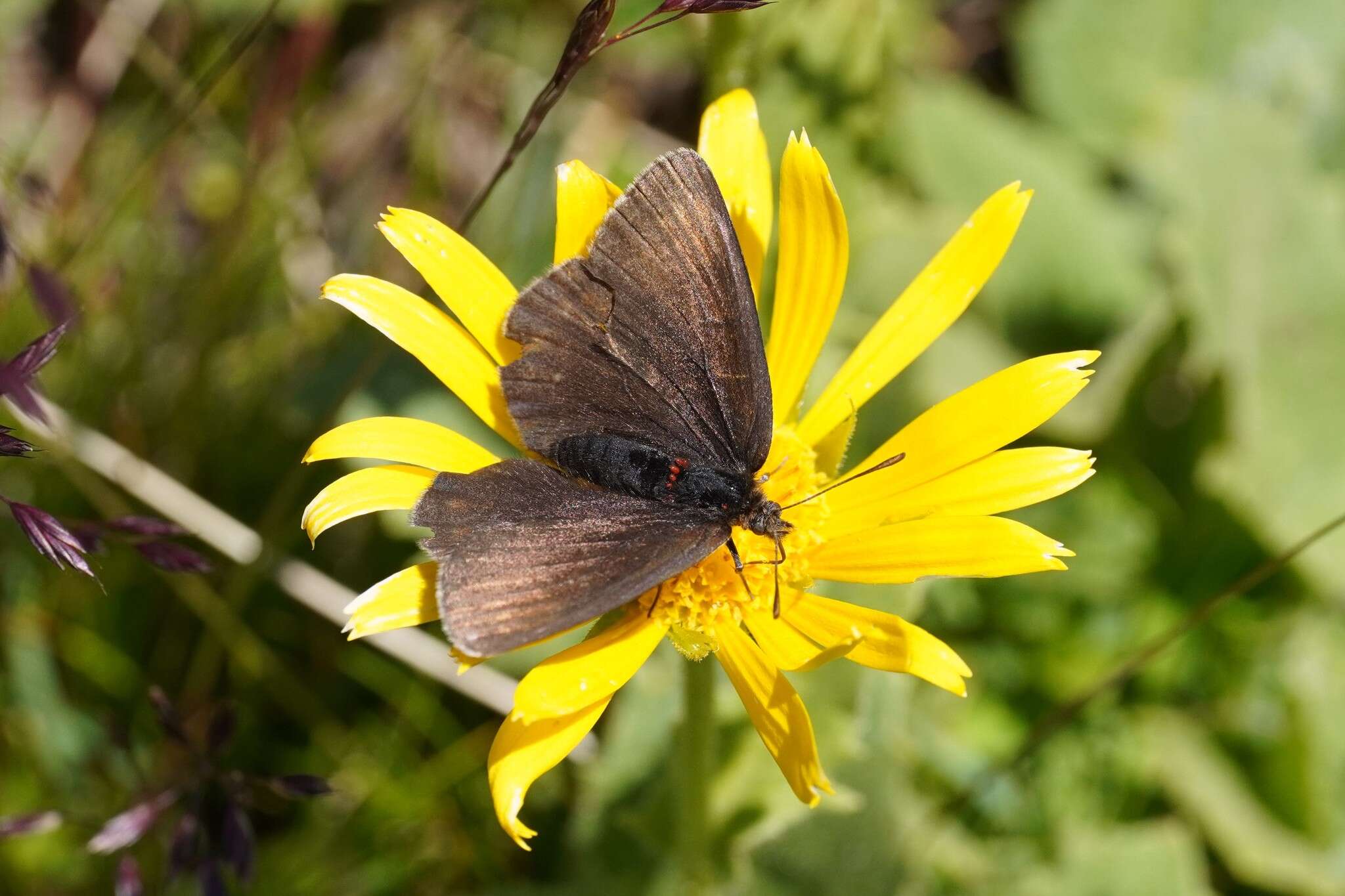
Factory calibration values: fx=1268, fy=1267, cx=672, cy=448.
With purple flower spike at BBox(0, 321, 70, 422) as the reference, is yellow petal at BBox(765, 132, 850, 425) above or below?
below

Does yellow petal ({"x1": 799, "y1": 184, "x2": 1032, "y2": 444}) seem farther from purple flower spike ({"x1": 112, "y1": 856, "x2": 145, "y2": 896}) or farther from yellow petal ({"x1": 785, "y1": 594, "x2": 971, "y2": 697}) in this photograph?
purple flower spike ({"x1": 112, "y1": 856, "x2": 145, "y2": 896})

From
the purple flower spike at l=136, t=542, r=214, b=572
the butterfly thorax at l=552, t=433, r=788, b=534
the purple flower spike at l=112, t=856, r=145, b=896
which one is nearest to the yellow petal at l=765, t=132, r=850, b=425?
the butterfly thorax at l=552, t=433, r=788, b=534

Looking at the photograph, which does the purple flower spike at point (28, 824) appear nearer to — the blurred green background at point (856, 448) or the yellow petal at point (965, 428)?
the blurred green background at point (856, 448)

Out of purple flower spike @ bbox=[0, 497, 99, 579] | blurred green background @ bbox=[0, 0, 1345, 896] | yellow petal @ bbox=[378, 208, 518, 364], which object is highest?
yellow petal @ bbox=[378, 208, 518, 364]

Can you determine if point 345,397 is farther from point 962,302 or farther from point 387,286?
point 962,302

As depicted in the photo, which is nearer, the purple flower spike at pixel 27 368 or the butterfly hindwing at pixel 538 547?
the purple flower spike at pixel 27 368

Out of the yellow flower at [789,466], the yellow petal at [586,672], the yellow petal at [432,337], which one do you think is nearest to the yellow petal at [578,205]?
the yellow flower at [789,466]

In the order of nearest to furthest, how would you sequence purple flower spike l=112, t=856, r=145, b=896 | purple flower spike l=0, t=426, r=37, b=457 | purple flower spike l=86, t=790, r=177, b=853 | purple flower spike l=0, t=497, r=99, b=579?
purple flower spike l=0, t=426, r=37, b=457, purple flower spike l=0, t=497, r=99, b=579, purple flower spike l=86, t=790, r=177, b=853, purple flower spike l=112, t=856, r=145, b=896

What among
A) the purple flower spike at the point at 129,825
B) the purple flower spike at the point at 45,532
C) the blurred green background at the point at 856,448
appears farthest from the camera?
the blurred green background at the point at 856,448
